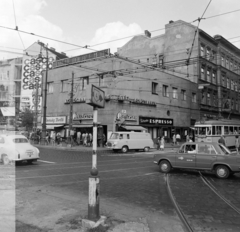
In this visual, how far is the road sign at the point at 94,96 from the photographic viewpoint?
5099 millimetres

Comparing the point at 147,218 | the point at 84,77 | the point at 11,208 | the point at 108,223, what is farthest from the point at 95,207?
the point at 84,77

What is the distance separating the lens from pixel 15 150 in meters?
13.0

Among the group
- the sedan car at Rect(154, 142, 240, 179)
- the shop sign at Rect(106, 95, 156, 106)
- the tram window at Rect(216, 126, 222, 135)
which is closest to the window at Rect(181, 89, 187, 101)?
the shop sign at Rect(106, 95, 156, 106)

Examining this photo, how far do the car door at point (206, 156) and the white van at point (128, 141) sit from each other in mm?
12438

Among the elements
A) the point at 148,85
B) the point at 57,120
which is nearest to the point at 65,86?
the point at 57,120

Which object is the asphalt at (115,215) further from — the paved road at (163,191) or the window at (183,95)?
the window at (183,95)

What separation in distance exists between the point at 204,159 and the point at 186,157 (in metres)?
0.80

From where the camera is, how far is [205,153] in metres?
10.5

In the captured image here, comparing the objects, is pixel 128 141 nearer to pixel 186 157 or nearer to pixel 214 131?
pixel 214 131

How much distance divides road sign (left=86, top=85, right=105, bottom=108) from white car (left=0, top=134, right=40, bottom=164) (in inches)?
332

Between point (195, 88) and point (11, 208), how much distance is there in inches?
1521

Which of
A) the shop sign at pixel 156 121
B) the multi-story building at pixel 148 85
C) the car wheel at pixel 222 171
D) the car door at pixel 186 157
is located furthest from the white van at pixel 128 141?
the car wheel at pixel 222 171

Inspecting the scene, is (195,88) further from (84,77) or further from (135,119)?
(84,77)

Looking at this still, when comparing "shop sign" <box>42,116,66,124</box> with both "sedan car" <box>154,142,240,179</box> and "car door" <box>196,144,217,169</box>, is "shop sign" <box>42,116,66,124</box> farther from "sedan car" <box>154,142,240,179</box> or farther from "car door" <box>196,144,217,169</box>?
"car door" <box>196,144,217,169</box>
